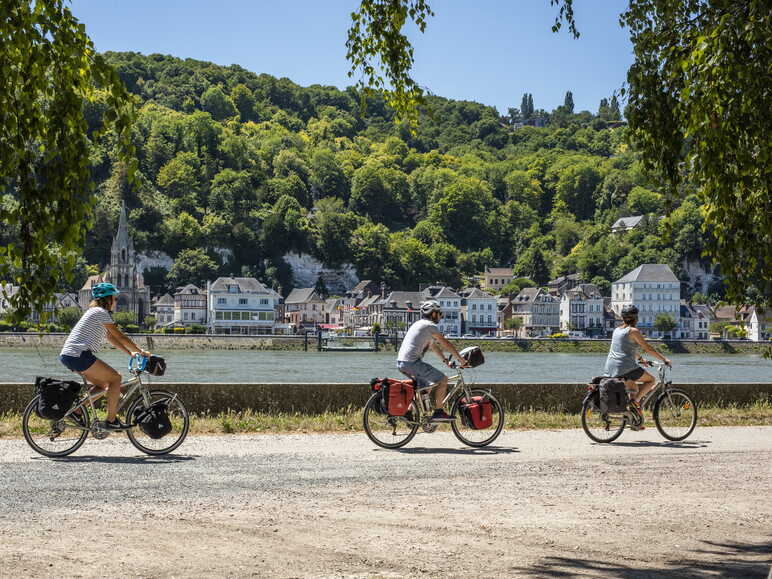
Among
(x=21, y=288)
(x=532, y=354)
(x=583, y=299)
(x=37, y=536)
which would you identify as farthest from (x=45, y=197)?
(x=583, y=299)

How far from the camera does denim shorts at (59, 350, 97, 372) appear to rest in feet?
33.4

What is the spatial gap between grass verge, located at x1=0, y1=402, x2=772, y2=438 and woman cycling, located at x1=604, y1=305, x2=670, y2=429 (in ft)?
6.36

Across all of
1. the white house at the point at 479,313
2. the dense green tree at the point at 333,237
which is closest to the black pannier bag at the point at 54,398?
the white house at the point at 479,313

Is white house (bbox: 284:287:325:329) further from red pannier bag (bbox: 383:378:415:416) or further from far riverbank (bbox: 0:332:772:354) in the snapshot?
red pannier bag (bbox: 383:378:415:416)

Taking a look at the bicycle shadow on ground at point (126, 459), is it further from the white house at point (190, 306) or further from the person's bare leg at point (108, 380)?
the white house at point (190, 306)

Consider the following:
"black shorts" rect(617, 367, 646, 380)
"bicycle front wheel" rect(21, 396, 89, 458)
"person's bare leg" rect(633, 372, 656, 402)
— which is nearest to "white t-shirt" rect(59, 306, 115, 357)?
"bicycle front wheel" rect(21, 396, 89, 458)

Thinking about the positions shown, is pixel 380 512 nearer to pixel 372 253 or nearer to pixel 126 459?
pixel 126 459

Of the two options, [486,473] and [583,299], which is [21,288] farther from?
[583,299]

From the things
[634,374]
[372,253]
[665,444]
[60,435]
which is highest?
[372,253]

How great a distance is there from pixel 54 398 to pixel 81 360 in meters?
0.46

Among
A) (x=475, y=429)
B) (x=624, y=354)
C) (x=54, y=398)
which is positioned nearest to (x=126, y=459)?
(x=54, y=398)

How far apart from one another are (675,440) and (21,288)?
9235mm

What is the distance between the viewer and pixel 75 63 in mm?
5152

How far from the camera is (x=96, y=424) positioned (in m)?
10.3
